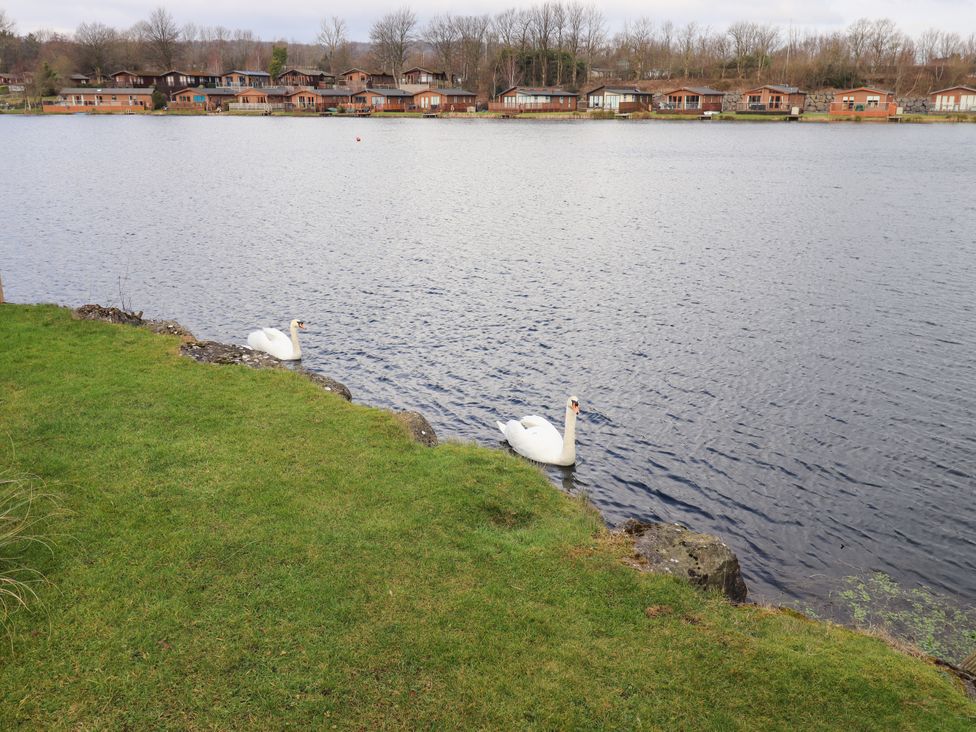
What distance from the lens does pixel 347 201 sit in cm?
5094

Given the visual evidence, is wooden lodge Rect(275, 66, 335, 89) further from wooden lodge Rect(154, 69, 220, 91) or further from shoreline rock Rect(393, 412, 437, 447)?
shoreline rock Rect(393, 412, 437, 447)

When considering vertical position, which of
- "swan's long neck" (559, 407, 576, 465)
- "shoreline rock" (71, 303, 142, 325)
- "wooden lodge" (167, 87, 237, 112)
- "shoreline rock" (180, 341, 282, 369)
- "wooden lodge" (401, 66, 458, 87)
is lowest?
"swan's long neck" (559, 407, 576, 465)

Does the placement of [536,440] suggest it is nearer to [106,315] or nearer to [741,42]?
[106,315]

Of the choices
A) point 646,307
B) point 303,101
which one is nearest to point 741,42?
point 303,101

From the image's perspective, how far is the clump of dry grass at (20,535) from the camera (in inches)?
315

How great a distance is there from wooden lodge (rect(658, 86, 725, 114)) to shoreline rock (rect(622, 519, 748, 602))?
151215mm

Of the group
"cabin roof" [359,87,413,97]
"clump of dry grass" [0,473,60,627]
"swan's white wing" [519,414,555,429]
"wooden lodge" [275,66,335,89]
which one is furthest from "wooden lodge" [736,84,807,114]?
"clump of dry grass" [0,473,60,627]

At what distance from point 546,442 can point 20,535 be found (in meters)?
9.74

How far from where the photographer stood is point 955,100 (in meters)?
140

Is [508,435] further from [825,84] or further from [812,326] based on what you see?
[825,84]

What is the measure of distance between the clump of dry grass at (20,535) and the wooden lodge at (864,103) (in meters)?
152

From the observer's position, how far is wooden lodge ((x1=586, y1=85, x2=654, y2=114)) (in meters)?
149

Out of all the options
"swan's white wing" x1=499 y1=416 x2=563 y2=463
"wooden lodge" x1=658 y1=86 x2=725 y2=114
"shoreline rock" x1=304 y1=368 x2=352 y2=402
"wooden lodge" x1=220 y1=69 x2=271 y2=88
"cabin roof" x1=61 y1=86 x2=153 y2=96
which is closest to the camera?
"swan's white wing" x1=499 y1=416 x2=563 y2=463

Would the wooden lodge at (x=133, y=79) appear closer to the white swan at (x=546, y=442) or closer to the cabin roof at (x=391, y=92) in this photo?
the cabin roof at (x=391, y=92)
